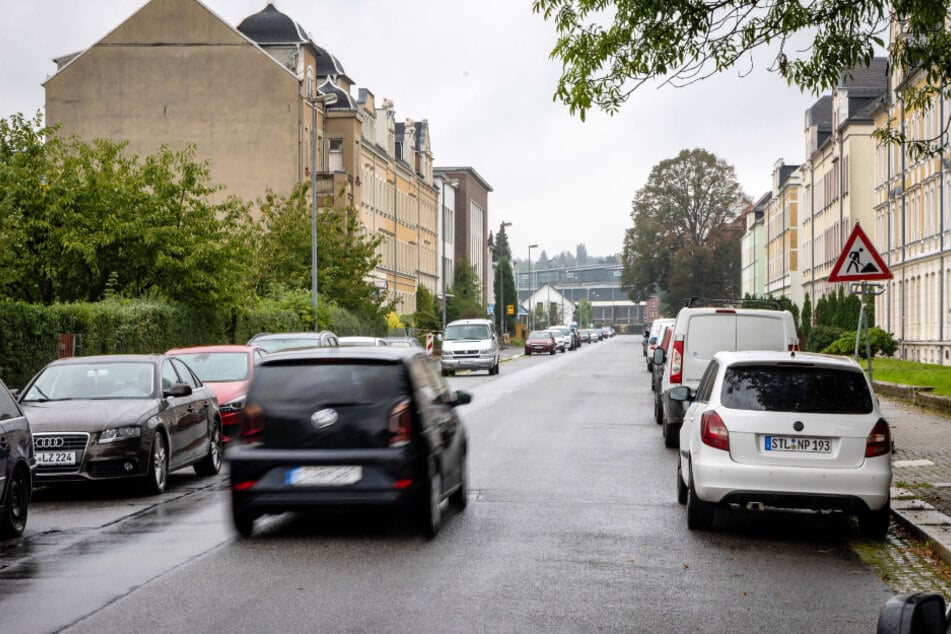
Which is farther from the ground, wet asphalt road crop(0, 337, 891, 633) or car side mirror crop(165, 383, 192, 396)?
car side mirror crop(165, 383, 192, 396)

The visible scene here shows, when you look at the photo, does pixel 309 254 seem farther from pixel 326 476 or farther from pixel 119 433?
pixel 326 476

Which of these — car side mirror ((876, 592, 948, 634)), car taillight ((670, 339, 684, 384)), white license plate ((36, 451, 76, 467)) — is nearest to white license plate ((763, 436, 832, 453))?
white license plate ((36, 451, 76, 467))

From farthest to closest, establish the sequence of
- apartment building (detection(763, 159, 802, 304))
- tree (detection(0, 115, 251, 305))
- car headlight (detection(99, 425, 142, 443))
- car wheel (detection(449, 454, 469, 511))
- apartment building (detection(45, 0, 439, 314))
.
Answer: apartment building (detection(763, 159, 802, 304))
apartment building (detection(45, 0, 439, 314))
tree (detection(0, 115, 251, 305))
car headlight (detection(99, 425, 142, 443))
car wheel (detection(449, 454, 469, 511))

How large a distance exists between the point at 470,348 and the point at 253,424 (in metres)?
39.8

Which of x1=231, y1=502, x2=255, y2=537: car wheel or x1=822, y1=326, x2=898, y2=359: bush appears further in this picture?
x1=822, y1=326, x2=898, y2=359: bush

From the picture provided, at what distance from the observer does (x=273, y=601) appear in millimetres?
8031

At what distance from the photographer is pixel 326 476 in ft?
34.2

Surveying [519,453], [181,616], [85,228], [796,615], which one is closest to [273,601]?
[181,616]

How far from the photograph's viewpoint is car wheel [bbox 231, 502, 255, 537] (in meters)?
10.6

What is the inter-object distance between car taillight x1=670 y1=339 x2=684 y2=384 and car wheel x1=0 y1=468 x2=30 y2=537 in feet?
34.4

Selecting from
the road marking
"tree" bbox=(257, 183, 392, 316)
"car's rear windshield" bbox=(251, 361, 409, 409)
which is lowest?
the road marking

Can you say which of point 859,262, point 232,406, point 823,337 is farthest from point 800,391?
point 823,337

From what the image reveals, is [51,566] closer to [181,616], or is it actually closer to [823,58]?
[181,616]

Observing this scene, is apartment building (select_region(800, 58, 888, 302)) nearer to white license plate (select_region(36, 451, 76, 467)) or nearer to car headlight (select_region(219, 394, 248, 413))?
car headlight (select_region(219, 394, 248, 413))
